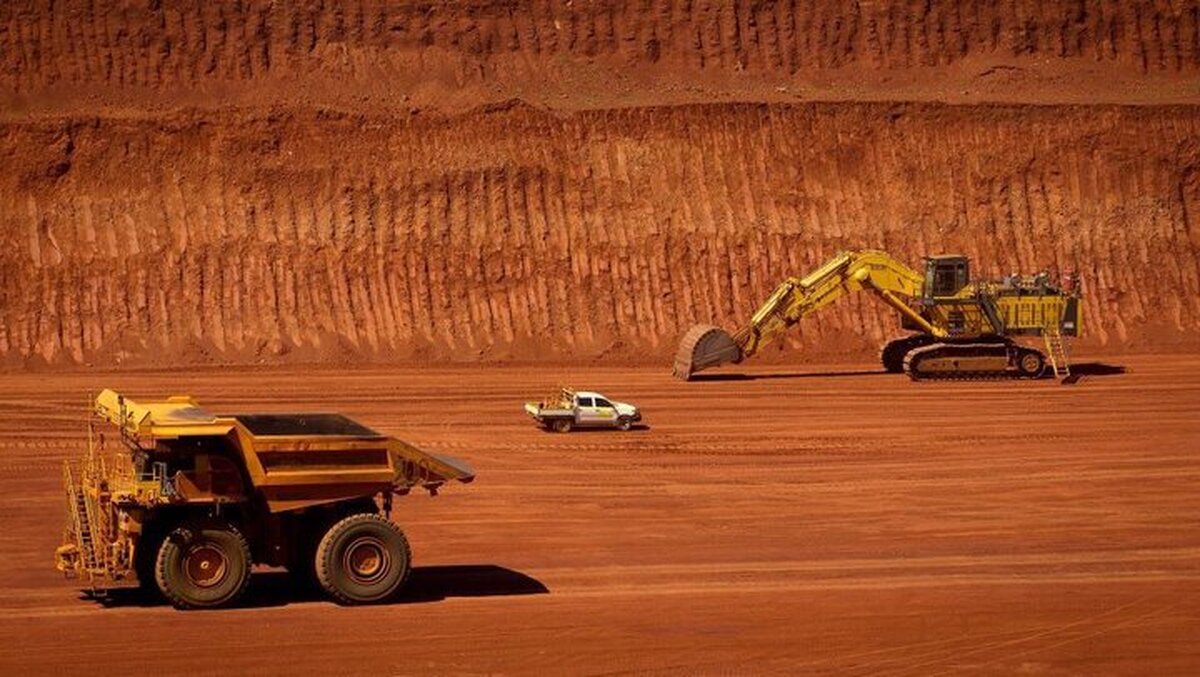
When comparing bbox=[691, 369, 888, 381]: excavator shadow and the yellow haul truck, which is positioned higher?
bbox=[691, 369, 888, 381]: excavator shadow

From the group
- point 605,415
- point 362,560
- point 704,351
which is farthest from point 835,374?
point 362,560

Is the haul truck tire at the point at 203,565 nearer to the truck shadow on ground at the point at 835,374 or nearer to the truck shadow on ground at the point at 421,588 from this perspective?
the truck shadow on ground at the point at 421,588

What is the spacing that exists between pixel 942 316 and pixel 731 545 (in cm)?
2071

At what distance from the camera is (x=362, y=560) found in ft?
61.9

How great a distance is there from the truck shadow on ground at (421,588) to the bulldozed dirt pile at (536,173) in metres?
26.0

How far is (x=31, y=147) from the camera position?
49344 millimetres

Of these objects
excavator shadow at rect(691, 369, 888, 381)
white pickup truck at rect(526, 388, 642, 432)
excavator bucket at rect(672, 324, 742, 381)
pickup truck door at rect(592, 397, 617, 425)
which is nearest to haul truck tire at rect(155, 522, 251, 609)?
white pickup truck at rect(526, 388, 642, 432)

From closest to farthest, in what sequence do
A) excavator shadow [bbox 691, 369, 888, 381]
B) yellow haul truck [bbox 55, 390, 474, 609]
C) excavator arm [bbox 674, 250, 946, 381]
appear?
yellow haul truck [bbox 55, 390, 474, 609], excavator arm [bbox 674, 250, 946, 381], excavator shadow [bbox 691, 369, 888, 381]

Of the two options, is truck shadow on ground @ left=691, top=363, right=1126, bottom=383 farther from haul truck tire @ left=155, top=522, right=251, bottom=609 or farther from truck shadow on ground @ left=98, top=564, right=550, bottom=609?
haul truck tire @ left=155, top=522, right=251, bottom=609

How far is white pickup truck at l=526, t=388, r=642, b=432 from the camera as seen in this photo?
3331 centimetres

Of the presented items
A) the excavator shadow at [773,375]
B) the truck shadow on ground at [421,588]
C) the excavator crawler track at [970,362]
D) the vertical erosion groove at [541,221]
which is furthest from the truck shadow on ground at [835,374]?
the truck shadow on ground at [421,588]

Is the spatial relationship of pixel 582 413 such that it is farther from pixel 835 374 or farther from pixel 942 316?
pixel 942 316

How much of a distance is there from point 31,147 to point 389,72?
10.5m

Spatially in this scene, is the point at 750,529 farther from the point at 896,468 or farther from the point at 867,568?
the point at 896,468
